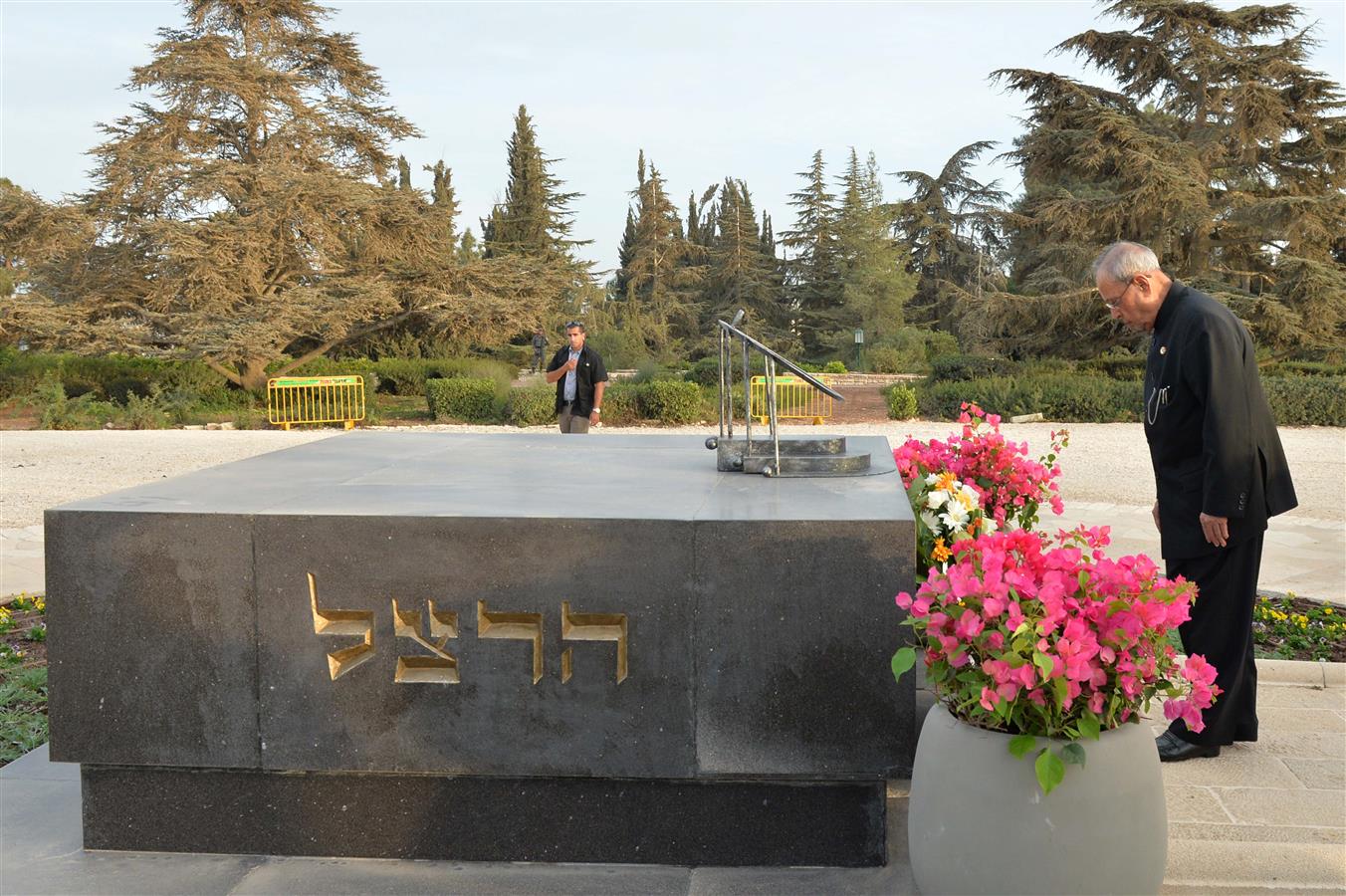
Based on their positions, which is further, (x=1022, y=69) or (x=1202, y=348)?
(x=1022, y=69)

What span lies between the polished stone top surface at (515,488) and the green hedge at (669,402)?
14.2 m

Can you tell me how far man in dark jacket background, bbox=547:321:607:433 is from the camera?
9.38 m

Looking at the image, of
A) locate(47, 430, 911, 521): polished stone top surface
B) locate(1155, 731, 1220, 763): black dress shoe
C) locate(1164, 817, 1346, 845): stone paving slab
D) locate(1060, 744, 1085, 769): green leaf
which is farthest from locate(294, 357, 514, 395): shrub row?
locate(1060, 744, 1085, 769): green leaf

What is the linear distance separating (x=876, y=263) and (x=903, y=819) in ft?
120

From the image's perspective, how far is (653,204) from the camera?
44.9 meters

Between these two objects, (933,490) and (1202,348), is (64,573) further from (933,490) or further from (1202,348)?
(1202,348)

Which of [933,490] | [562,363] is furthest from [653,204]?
[933,490]

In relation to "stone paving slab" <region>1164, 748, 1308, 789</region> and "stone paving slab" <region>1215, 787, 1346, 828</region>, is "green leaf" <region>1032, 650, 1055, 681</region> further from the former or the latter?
"stone paving slab" <region>1164, 748, 1308, 789</region>

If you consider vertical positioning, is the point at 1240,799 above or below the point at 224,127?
below

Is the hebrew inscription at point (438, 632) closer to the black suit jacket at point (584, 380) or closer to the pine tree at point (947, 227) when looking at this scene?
the black suit jacket at point (584, 380)

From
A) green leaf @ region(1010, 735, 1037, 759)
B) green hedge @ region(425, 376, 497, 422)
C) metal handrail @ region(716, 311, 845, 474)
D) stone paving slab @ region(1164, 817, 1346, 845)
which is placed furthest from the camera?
green hedge @ region(425, 376, 497, 422)

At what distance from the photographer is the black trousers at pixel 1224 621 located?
392 centimetres

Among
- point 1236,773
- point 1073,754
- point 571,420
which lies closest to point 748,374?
point 1073,754

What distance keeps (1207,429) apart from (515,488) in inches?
87.9
